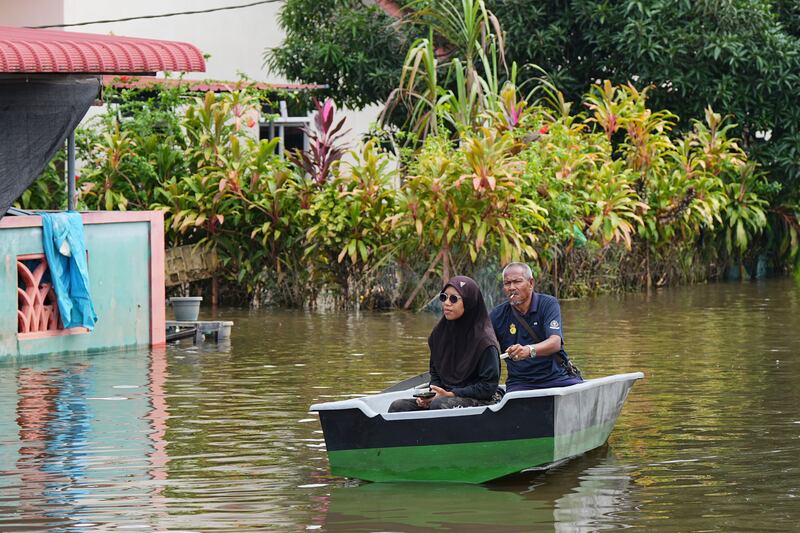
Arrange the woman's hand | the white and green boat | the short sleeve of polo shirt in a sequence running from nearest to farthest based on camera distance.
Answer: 1. the white and green boat
2. the woman's hand
3. the short sleeve of polo shirt

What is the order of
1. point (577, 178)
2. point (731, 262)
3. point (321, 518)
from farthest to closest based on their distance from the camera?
point (731, 262) → point (577, 178) → point (321, 518)

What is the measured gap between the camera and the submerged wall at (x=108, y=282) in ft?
49.7

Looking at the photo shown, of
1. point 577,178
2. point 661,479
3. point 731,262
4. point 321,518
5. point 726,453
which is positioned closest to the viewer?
point 321,518

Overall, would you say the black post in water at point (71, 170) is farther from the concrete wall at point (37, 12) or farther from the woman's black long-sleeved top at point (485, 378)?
the concrete wall at point (37, 12)

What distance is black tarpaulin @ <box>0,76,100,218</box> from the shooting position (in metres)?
15.5

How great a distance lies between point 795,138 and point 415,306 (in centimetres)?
901

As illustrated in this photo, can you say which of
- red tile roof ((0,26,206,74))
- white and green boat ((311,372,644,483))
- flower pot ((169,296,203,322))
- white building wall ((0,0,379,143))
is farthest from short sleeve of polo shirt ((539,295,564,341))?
white building wall ((0,0,379,143))

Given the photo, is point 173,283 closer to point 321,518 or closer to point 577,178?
point 577,178

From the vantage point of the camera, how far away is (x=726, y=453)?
10.3 metres

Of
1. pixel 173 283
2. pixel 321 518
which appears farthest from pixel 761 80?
pixel 321 518

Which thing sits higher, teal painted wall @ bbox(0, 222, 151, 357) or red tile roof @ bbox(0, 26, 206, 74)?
red tile roof @ bbox(0, 26, 206, 74)

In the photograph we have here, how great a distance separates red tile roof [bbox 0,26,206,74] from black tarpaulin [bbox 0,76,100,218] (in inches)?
20.3

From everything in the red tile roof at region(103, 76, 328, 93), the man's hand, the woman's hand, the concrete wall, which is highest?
the concrete wall

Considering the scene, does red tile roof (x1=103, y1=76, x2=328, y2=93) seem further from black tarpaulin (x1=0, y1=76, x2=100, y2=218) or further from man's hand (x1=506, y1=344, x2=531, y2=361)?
man's hand (x1=506, y1=344, x2=531, y2=361)
